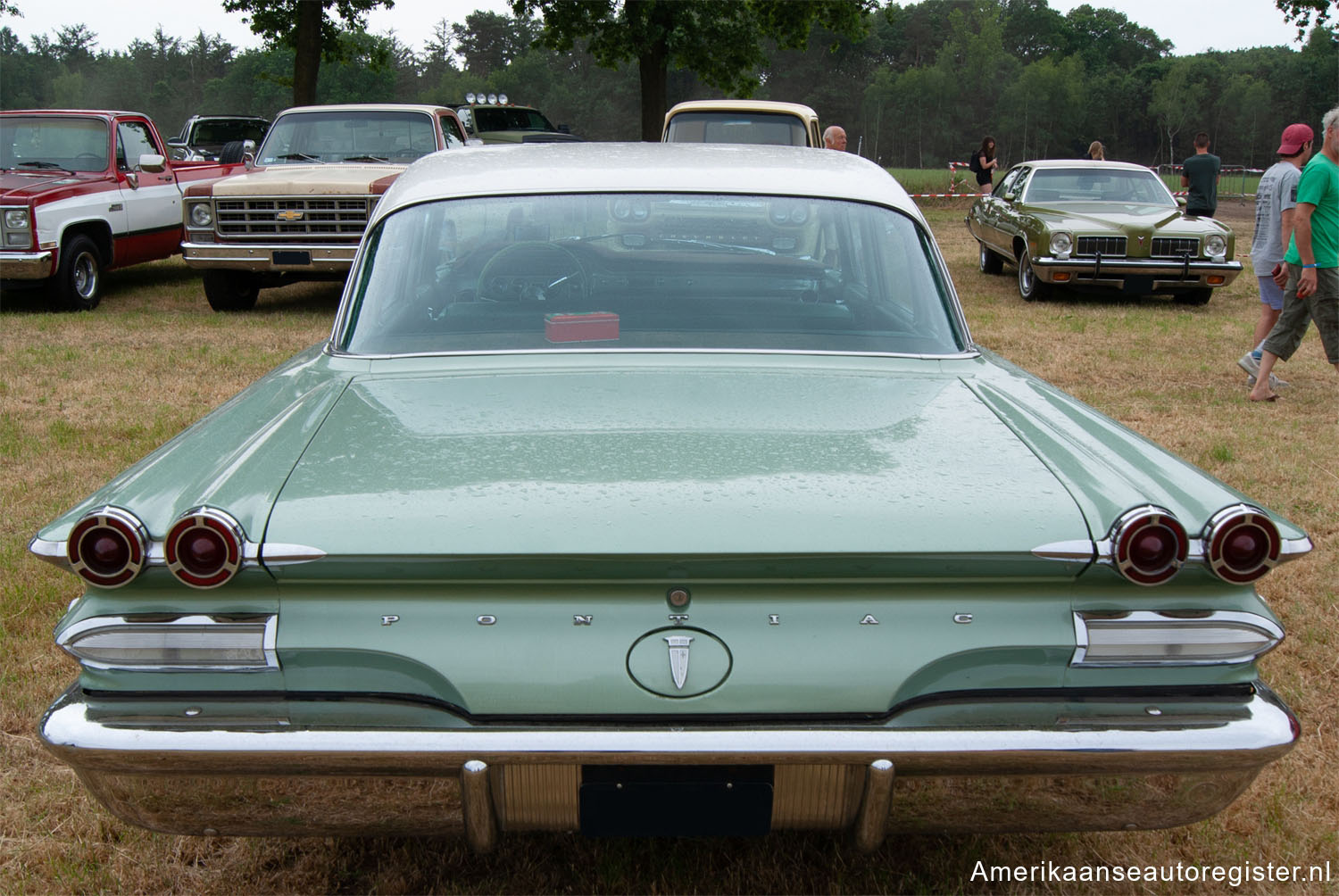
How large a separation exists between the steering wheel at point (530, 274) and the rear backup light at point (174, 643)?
135cm

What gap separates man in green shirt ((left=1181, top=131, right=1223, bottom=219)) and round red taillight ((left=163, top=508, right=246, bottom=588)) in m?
14.8

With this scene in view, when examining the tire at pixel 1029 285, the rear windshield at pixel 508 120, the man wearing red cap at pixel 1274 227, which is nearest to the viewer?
the man wearing red cap at pixel 1274 227

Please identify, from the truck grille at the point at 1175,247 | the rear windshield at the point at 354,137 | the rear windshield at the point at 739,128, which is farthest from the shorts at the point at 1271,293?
the rear windshield at the point at 354,137

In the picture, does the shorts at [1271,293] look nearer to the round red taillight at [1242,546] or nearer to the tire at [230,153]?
the round red taillight at [1242,546]

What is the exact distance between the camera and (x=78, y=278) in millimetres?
10930

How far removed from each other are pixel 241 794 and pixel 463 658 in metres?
0.45

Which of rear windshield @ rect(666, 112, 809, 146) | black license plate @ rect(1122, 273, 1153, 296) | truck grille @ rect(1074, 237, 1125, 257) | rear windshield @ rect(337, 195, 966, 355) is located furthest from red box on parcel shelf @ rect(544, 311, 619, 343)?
rear windshield @ rect(666, 112, 809, 146)

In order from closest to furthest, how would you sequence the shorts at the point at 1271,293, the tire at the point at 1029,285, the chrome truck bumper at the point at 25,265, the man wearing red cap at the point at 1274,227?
the man wearing red cap at the point at 1274,227 < the shorts at the point at 1271,293 < the chrome truck bumper at the point at 25,265 < the tire at the point at 1029,285

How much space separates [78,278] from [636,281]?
9666 millimetres

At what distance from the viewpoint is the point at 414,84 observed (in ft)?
353

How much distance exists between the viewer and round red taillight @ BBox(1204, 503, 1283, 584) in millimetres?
1918

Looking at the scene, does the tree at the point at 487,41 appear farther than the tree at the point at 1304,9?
Yes

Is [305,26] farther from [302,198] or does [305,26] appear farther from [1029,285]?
[1029,285]

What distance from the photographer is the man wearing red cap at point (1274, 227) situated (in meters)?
7.34
